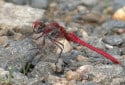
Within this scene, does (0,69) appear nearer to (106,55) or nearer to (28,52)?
(28,52)

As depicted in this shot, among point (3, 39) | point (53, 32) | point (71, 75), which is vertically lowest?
point (71, 75)

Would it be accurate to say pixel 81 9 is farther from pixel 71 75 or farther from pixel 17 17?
pixel 71 75

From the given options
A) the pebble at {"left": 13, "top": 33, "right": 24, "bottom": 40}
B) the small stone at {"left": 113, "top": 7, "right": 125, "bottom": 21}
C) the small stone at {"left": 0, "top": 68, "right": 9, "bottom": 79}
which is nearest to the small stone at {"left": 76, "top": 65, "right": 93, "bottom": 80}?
the small stone at {"left": 0, "top": 68, "right": 9, "bottom": 79}

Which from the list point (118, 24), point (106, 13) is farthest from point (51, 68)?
point (106, 13)

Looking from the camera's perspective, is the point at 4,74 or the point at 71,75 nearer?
the point at 4,74

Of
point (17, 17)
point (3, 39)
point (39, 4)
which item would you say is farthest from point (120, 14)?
point (3, 39)

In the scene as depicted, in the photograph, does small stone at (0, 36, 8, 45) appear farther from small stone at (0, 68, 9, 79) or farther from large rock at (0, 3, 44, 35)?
small stone at (0, 68, 9, 79)

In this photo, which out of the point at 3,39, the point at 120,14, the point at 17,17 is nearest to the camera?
the point at 3,39

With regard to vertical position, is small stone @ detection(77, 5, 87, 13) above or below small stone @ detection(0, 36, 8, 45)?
below

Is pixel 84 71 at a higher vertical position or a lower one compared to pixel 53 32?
lower
